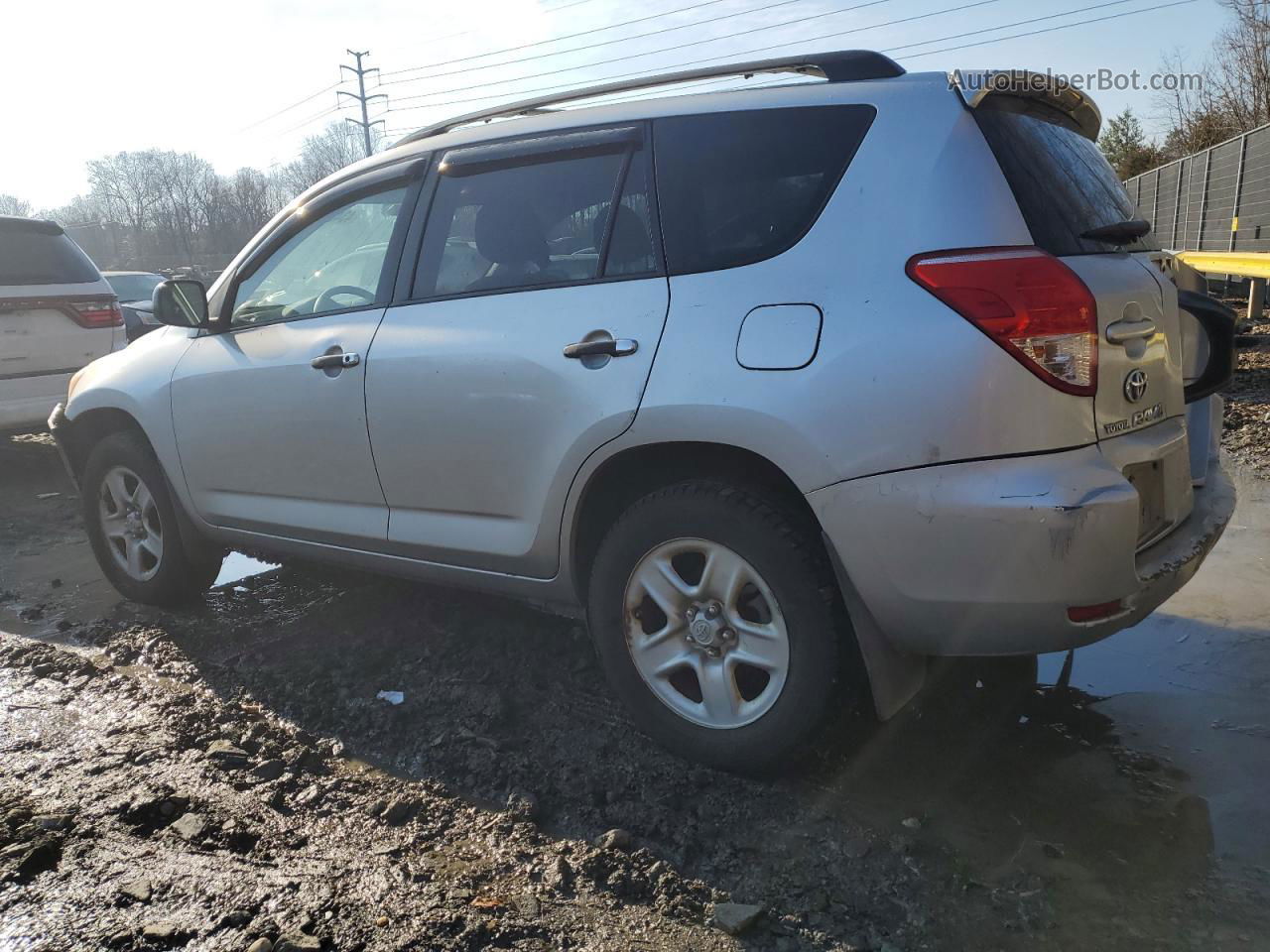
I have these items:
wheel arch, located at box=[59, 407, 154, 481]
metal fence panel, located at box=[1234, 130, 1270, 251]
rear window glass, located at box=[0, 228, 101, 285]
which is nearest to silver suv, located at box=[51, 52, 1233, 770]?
wheel arch, located at box=[59, 407, 154, 481]

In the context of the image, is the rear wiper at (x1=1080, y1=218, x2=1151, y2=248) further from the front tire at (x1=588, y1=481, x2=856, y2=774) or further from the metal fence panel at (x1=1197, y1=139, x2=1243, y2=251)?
the metal fence panel at (x1=1197, y1=139, x2=1243, y2=251)

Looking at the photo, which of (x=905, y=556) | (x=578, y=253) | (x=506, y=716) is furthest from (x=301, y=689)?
(x=905, y=556)

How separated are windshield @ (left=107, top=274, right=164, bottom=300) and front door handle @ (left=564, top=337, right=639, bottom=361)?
A: 1364cm

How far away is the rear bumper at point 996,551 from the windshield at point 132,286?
571 inches

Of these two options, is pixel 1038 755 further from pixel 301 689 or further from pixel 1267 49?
pixel 1267 49

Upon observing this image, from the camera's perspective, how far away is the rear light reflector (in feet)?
7.36

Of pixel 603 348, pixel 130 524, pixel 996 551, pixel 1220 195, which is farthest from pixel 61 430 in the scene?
pixel 1220 195

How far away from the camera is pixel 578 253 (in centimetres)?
293

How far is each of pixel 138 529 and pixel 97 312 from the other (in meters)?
4.11

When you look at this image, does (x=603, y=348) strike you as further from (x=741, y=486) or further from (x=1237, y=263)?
(x=1237, y=263)

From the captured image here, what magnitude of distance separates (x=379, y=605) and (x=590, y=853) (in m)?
2.19

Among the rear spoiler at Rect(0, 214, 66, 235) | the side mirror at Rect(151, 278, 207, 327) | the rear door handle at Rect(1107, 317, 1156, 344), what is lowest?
the rear door handle at Rect(1107, 317, 1156, 344)

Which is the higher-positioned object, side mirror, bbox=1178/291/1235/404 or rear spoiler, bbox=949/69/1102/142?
rear spoiler, bbox=949/69/1102/142

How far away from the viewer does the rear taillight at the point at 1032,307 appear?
219 cm
